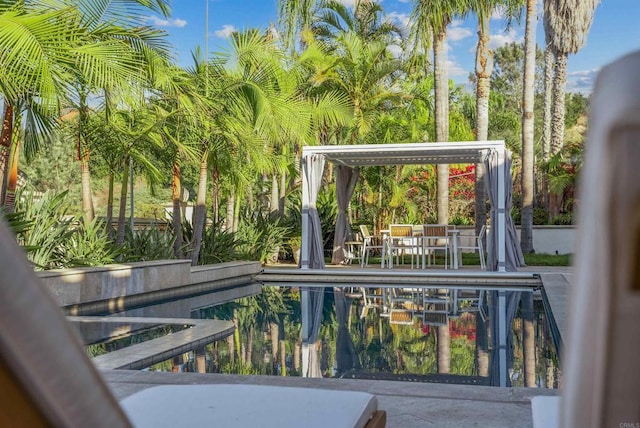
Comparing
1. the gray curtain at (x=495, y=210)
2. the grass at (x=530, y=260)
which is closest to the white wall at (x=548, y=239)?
the grass at (x=530, y=260)

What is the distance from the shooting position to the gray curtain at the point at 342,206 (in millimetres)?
14945

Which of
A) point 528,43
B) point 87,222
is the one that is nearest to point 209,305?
point 87,222

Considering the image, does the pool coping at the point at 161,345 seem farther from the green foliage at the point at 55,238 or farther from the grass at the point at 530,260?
the grass at the point at 530,260

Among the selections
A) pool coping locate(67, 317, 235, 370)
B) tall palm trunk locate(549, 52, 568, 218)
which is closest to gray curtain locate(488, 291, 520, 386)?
pool coping locate(67, 317, 235, 370)

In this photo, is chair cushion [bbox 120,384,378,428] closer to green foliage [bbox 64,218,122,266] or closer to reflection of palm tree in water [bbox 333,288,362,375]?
reflection of palm tree in water [bbox 333,288,362,375]

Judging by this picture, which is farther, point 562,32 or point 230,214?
point 562,32

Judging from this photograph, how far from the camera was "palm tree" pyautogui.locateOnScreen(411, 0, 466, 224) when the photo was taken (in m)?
14.1

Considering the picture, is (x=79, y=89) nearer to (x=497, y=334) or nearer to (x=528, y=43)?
(x=497, y=334)

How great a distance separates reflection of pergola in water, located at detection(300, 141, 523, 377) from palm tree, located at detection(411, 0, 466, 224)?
85cm

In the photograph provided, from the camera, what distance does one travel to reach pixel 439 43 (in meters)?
15.4

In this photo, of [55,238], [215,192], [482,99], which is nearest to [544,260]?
[482,99]

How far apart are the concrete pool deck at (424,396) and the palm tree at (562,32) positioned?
1753cm

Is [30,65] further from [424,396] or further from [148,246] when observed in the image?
[424,396]

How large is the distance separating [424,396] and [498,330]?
374 cm
